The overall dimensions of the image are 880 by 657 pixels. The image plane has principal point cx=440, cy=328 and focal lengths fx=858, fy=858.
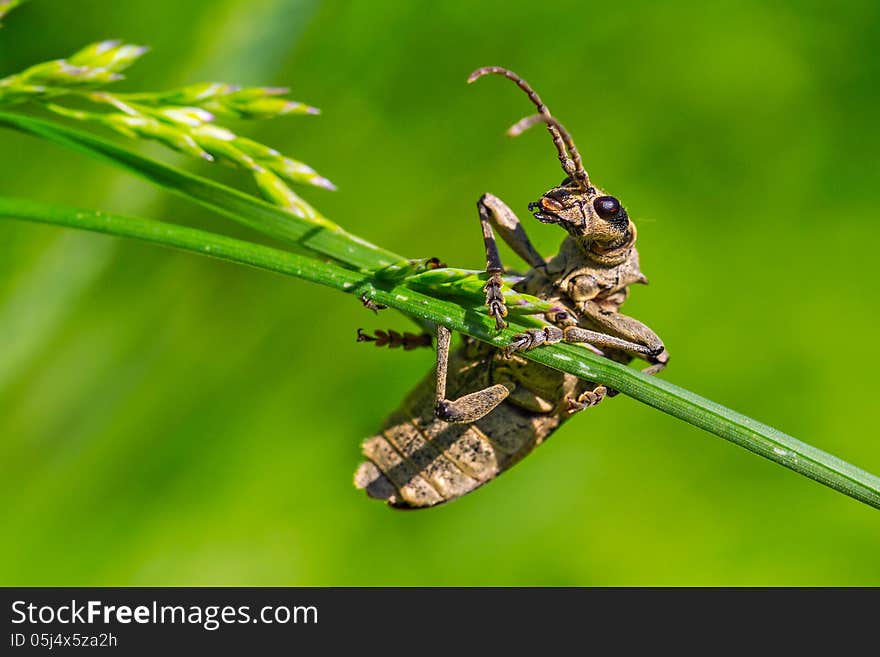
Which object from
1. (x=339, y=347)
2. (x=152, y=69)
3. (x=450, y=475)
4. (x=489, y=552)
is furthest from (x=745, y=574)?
(x=152, y=69)

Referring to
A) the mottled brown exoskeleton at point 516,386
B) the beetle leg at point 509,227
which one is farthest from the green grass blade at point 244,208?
the beetle leg at point 509,227

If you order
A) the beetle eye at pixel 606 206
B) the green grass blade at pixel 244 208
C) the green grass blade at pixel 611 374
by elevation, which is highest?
the beetle eye at pixel 606 206

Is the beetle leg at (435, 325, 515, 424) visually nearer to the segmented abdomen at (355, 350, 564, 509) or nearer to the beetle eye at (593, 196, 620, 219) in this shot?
the segmented abdomen at (355, 350, 564, 509)

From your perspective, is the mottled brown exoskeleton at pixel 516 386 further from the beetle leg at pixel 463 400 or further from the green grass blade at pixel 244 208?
the green grass blade at pixel 244 208

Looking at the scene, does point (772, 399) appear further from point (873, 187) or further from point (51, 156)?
point (51, 156)

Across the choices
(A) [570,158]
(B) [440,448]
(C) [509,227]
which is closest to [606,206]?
(A) [570,158]

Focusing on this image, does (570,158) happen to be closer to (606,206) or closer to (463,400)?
(606,206)

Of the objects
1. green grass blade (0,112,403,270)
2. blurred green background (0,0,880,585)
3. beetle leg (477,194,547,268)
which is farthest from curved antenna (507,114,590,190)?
blurred green background (0,0,880,585)

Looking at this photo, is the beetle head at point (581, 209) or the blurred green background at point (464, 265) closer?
the beetle head at point (581, 209)
